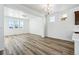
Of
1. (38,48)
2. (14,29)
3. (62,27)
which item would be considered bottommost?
(38,48)

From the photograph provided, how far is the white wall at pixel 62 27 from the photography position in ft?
18.7

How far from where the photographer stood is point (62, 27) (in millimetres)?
6434

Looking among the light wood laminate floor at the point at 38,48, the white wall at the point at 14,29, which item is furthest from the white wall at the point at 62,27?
the white wall at the point at 14,29

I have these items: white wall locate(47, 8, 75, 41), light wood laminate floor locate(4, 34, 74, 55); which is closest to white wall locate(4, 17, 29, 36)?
white wall locate(47, 8, 75, 41)

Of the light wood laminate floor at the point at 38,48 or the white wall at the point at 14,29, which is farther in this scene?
the white wall at the point at 14,29

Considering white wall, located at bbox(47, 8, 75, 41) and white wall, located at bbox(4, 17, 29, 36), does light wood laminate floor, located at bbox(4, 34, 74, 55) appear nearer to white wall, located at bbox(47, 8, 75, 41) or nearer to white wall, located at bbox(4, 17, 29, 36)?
white wall, located at bbox(47, 8, 75, 41)

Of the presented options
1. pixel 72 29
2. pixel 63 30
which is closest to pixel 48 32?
pixel 63 30

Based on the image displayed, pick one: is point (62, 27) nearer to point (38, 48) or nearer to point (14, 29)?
point (38, 48)

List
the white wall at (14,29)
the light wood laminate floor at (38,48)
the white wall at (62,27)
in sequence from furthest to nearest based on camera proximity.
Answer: the white wall at (14,29) < the white wall at (62,27) < the light wood laminate floor at (38,48)

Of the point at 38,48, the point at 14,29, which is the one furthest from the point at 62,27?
the point at 14,29

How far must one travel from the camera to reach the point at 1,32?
3242 mm

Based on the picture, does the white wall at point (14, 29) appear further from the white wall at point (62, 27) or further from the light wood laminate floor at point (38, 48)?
the light wood laminate floor at point (38, 48)
